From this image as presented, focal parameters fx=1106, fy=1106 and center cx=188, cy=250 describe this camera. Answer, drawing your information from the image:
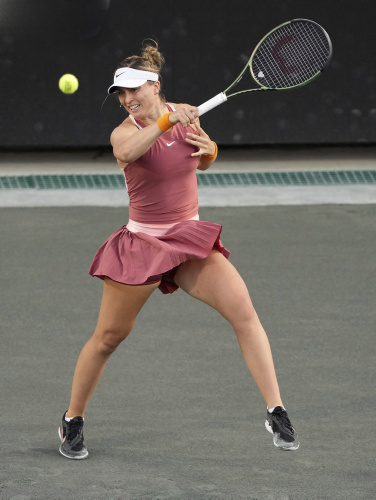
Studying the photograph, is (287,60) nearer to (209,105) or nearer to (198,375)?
(209,105)

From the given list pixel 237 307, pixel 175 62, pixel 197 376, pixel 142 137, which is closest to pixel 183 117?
pixel 142 137

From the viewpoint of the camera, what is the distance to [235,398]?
4953 millimetres

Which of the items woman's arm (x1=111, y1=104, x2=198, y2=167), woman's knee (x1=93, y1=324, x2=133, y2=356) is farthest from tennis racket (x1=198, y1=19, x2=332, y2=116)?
woman's knee (x1=93, y1=324, x2=133, y2=356)

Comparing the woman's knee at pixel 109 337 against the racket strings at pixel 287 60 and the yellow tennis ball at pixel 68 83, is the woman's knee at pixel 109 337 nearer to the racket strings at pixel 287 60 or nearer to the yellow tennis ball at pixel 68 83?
the racket strings at pixel 287 60

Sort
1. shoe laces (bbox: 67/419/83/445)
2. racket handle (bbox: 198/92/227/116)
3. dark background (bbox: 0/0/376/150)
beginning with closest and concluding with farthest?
racket handle (bbox: 198/92/227/116), shoe laces (bbox: 67/419/83/445), dark background (bbox: 0/0/376/150)

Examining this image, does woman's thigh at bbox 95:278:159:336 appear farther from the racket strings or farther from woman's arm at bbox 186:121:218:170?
the racket strings

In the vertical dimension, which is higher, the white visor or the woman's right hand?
the white visor

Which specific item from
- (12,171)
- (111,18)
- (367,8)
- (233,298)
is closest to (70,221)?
(12,171)

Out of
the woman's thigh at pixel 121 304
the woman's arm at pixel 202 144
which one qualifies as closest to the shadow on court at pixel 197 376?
the woman's thigh at pixel 121 304

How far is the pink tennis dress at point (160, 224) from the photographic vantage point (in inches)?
162

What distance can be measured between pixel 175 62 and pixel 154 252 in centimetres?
564

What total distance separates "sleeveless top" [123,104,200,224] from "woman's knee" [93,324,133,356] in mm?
428

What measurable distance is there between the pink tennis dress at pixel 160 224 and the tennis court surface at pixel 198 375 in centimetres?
74

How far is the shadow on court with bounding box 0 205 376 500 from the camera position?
408 centimetres
